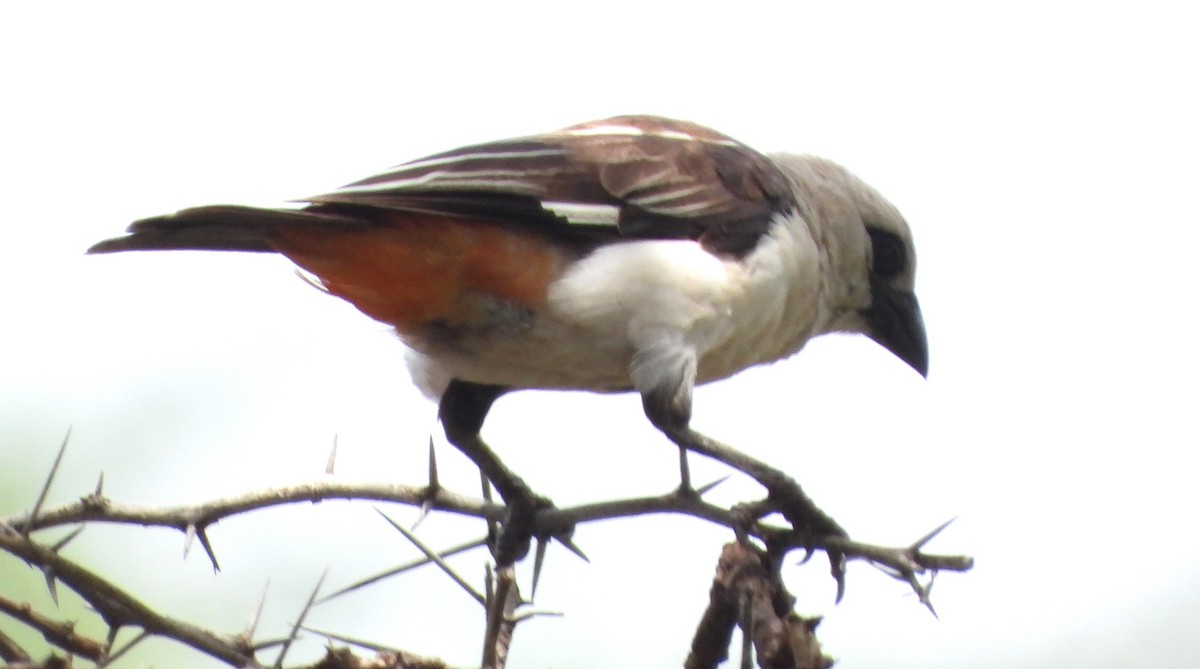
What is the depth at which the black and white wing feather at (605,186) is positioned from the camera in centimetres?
436

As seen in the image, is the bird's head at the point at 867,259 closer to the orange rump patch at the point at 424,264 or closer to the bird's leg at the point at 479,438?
the bird's leg at the point at 479,438

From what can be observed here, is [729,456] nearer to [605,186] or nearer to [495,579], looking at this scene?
[605,186]

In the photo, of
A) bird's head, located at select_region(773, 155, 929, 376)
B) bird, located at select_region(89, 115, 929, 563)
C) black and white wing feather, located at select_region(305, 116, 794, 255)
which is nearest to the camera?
bird, located at select_region(89, 115, 929, 563)

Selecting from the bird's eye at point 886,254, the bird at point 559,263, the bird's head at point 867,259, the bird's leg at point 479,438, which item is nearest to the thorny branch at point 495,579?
the bird at point 559,263

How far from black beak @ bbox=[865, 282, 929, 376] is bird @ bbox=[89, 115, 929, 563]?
27.2 inches

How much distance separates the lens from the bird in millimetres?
4258

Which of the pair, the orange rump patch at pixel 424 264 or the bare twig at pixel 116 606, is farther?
the orange rump patch at pixel 424 264

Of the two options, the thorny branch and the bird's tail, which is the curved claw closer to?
the thorny branch

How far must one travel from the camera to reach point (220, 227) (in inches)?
159

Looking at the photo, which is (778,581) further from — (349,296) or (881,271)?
(881,271)

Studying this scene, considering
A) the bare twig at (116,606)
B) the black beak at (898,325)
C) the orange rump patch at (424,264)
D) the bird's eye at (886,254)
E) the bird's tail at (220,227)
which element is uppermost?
the bird's eye at (886,254)

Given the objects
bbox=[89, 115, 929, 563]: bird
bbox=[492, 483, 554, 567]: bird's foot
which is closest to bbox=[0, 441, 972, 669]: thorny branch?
bbox=[89, 115, 929, 563]: bird

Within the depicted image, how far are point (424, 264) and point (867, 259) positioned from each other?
84.6 inches

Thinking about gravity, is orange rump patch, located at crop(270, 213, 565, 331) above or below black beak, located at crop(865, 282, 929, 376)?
below
